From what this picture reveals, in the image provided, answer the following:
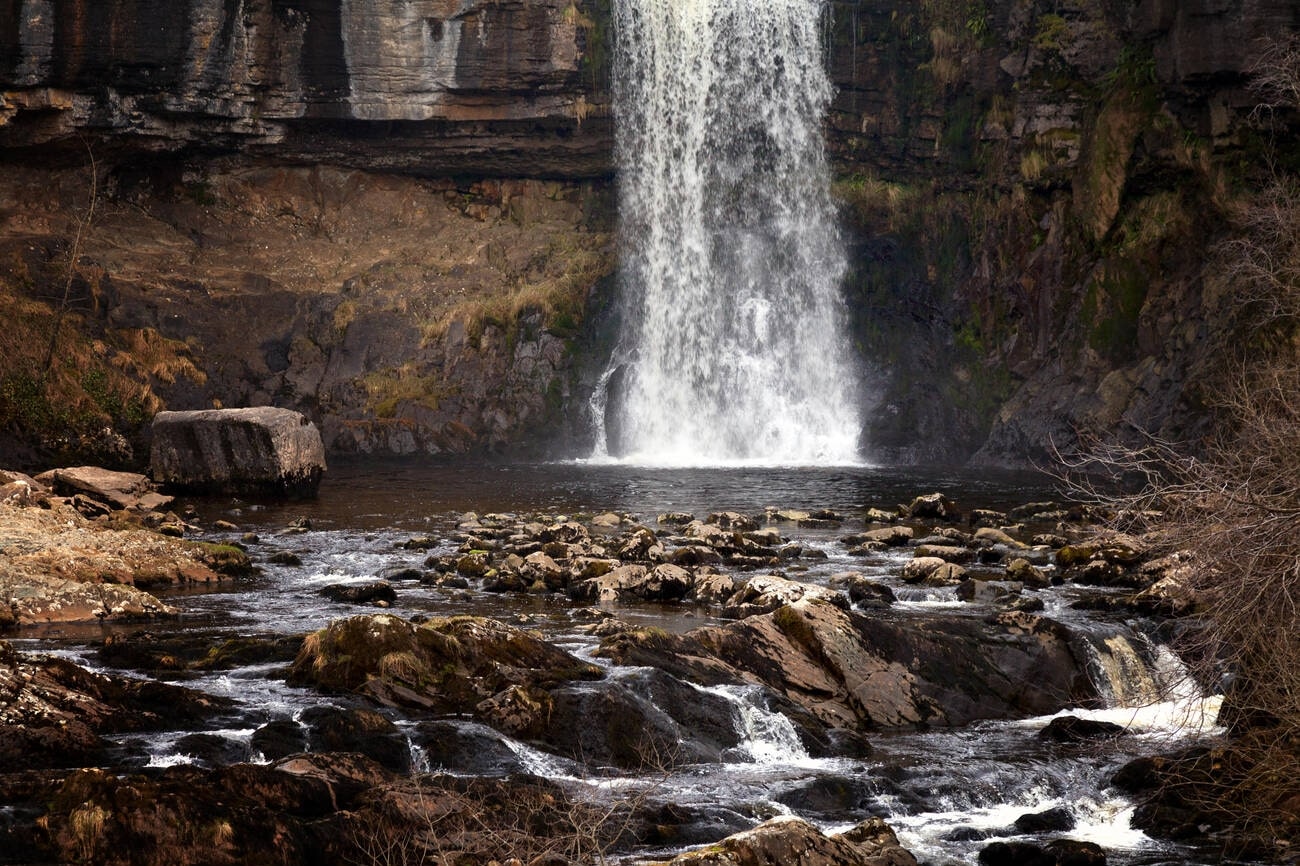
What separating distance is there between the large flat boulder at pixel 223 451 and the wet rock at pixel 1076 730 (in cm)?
1886

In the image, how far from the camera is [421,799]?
29.1 feet

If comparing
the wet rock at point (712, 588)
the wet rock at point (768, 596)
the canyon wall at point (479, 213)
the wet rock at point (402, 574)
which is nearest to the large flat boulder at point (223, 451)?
the canyon wall at point (479, 213)

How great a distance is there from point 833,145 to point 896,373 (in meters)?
7.85

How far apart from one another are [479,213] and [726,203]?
27.4 feet

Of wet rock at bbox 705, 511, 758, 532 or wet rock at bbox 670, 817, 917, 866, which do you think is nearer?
wet rock at bbox 670, 817, 917, 866

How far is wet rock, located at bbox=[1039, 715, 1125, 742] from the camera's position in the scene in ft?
41.1

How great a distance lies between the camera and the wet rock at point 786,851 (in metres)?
8.07

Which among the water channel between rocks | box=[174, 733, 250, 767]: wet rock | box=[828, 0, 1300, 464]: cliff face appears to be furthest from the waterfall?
box=[174, 733, 250, 767]: wet rock

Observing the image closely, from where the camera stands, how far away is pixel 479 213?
44688 millimetres

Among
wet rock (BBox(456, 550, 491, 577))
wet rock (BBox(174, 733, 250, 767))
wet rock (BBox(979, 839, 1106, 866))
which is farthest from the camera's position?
wet rock (BBox(456, 550, 491, 577))

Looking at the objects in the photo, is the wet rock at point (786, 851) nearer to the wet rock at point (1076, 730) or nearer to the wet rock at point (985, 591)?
the wet rock at point (1076, 730)

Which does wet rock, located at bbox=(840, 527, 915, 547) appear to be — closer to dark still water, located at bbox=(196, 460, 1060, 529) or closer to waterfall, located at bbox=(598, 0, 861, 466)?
dark still water, located at bbox=(196, 460, 1060, 529)

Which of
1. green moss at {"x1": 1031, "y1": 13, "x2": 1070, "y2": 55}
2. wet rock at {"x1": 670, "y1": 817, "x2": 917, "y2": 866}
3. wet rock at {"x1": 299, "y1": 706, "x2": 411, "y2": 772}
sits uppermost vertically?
green moss at {"x1": 1031, "y1": 13, "x2": 1070, "y2": 55}

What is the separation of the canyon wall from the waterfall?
0.94 m
